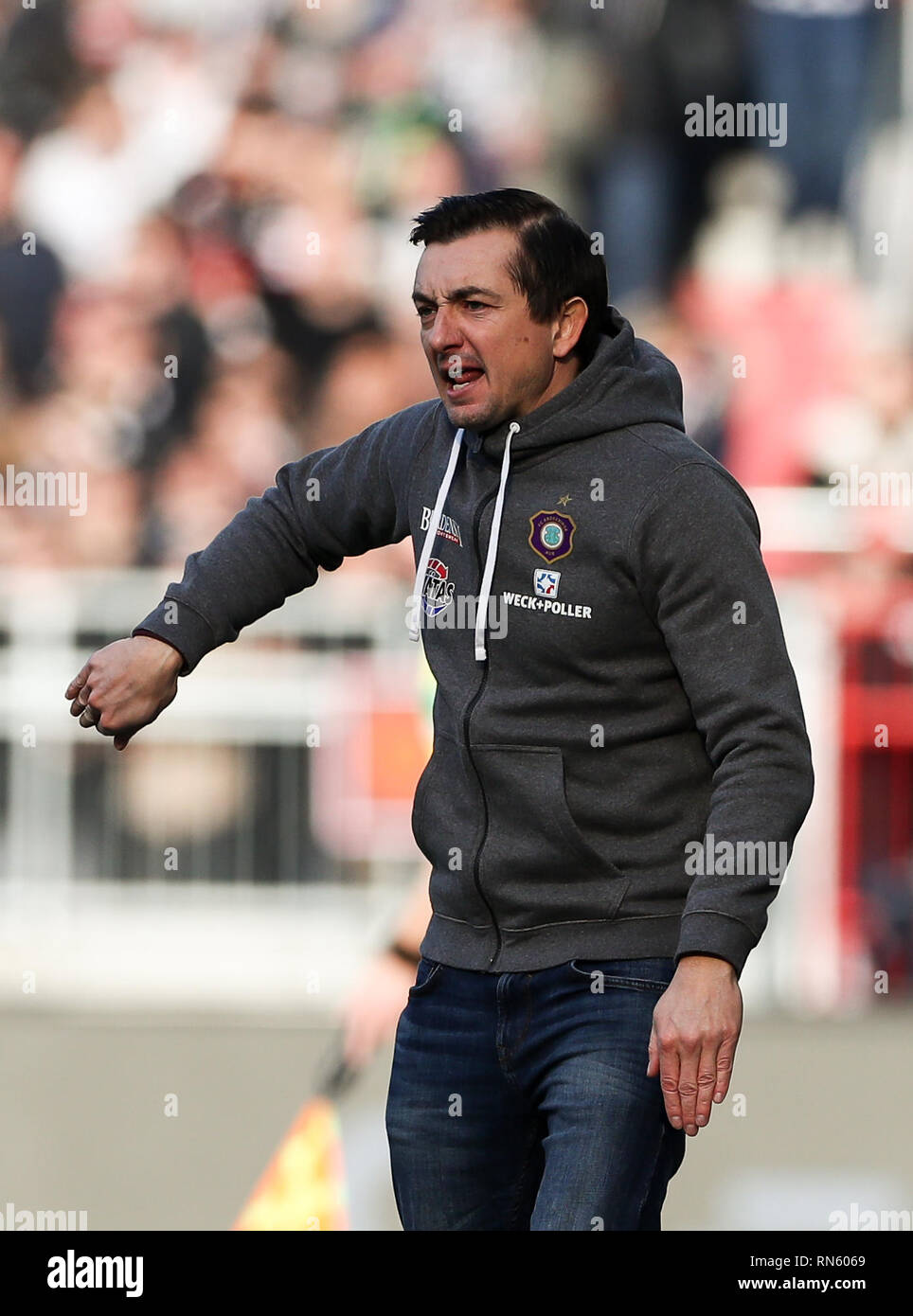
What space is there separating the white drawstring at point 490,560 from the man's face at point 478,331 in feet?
0.13

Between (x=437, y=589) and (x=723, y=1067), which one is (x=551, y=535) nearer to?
(x=437, y=589)

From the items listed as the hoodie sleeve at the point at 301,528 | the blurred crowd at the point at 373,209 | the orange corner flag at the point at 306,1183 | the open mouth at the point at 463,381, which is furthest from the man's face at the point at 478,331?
the blurred crowd at the point at 373,209

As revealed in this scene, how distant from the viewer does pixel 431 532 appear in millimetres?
2768

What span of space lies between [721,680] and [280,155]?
5417 millimetres

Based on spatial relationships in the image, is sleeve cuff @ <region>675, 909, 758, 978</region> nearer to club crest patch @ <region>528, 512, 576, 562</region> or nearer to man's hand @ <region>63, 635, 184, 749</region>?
club crest patch @ <region>528, 512, 576, 562</region>

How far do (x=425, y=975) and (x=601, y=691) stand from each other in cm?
44

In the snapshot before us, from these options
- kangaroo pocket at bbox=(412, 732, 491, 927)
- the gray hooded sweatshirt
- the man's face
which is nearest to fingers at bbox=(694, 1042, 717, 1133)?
the gray hooded sweatshirt

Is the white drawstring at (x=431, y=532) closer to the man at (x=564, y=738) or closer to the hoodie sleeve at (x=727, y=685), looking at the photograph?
the man at (x=564, y=738)

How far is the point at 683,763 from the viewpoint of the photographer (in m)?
2.61

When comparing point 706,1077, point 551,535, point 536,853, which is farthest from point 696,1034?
point 551,535

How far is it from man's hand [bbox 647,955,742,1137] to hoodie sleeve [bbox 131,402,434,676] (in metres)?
0.79

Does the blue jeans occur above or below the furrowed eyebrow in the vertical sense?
below

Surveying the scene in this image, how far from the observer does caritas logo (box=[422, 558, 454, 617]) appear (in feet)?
8.94
